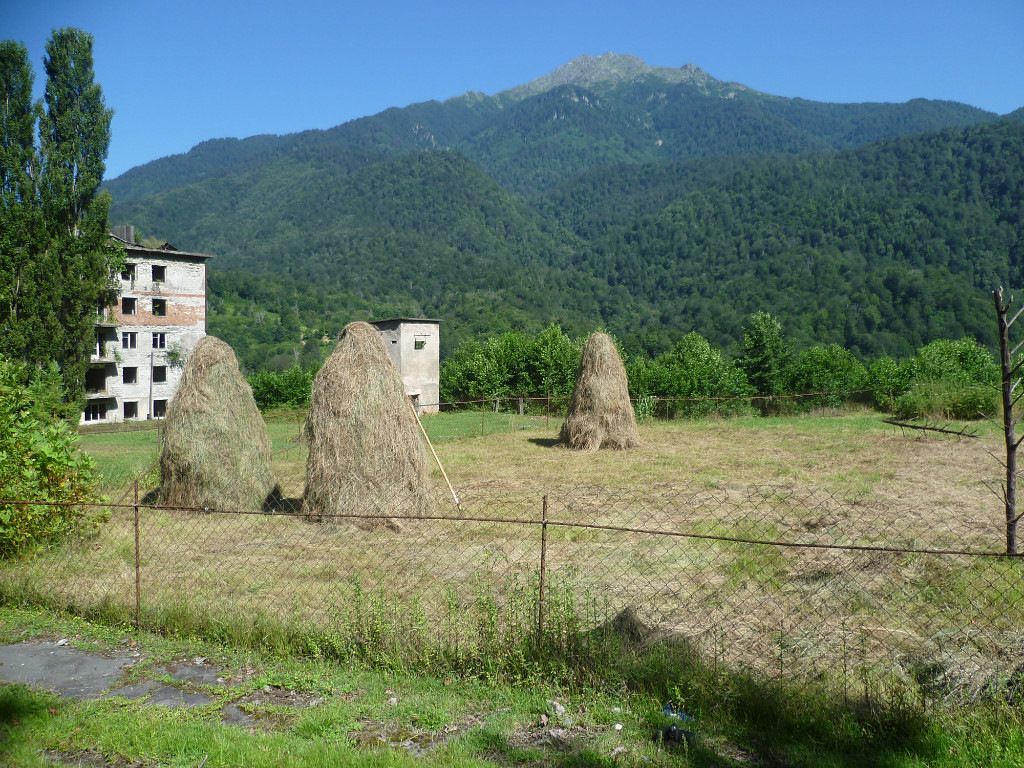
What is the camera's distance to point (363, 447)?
32.0ft

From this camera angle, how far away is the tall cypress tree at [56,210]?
1267 inches

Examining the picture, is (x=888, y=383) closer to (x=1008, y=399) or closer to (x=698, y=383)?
(x=698, y=383)

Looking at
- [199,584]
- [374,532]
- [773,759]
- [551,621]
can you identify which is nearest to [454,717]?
[551,621]

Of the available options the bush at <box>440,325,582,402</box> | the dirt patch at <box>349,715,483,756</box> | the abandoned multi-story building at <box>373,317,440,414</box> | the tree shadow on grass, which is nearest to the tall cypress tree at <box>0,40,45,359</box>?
the abandoned multi-story building at <box>373,317,440,414</box>

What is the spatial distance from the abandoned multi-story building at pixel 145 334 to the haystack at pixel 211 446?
34592 mm

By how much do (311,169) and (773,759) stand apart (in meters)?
191

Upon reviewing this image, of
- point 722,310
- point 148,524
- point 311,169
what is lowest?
point 148,524

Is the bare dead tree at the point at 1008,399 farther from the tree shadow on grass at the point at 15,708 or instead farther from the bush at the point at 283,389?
the bush at the point at 283,389

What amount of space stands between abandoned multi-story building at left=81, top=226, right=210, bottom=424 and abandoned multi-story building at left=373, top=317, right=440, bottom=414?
41.3 feet

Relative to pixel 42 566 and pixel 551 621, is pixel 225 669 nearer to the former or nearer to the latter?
pixel 551 621

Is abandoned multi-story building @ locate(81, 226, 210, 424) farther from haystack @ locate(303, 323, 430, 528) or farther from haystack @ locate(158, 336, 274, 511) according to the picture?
haystack @ locate(303, 323, 430, 528)

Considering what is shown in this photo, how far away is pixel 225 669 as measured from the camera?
5211mm

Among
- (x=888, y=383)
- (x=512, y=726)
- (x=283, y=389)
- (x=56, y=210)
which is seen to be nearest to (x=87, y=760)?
(x=512, y=726)


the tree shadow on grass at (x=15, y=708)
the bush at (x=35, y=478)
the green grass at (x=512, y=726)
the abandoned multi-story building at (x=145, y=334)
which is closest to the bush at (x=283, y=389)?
the abandoned multi-story building at (x=145, y=334)
